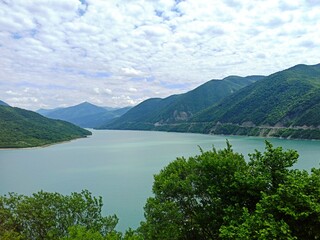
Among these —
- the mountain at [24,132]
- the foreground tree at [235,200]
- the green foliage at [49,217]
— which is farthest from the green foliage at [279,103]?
the green foliage at [49,217]

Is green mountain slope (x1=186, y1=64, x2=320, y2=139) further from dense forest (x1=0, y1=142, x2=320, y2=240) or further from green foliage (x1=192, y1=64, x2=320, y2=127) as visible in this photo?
dense forest (x1=0, y1=142, x2=320, y2=240)

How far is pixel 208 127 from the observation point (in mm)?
137875

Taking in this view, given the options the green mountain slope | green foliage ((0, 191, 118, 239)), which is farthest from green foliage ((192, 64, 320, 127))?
green foliage ((0, 191, 118, 239))

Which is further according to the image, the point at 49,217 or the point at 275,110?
the point at 275,110

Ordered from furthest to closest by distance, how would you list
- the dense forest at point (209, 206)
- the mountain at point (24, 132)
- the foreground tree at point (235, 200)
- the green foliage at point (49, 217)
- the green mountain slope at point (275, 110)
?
1. the green mountain slope at point (275, 110)
2. the mountain at point (24, 132)
3. the green foliage at point (49, 217)
4. the dense forest at point (209, 206)
5. the foreground tree at point (235, 200)

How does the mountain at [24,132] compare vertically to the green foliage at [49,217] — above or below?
above

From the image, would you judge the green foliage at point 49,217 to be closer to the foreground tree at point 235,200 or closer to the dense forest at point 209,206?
the dense forest at point 209,206

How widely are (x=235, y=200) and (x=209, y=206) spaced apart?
1.43m

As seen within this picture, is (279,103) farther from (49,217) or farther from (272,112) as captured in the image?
(49,217)

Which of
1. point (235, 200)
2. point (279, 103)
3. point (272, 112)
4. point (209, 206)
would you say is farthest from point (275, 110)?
point (235, 200)

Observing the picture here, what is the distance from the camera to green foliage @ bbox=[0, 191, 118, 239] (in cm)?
1148

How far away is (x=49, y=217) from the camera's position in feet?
38.3

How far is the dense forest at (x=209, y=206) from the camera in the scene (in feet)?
26.2

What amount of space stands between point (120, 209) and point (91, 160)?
1308 inches
